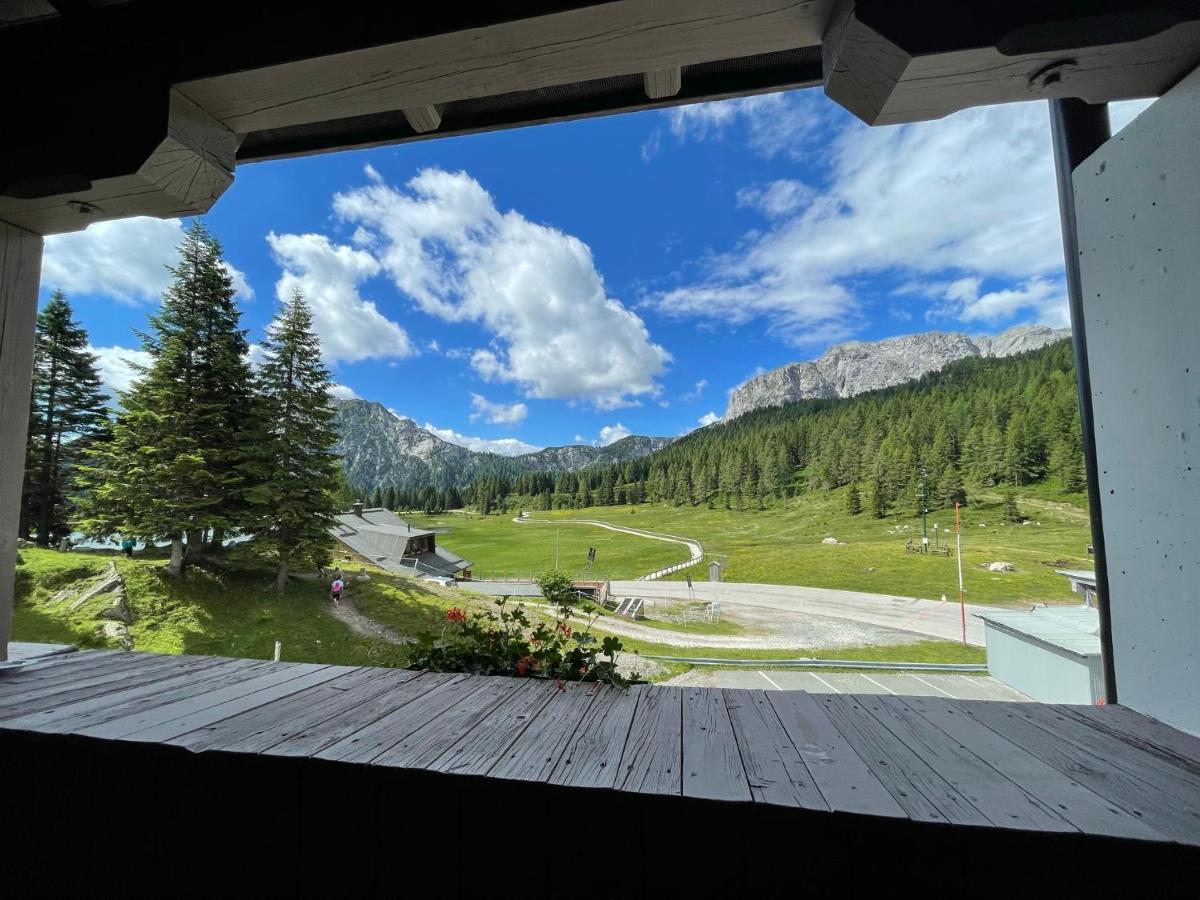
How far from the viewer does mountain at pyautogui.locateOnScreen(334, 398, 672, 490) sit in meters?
65.2

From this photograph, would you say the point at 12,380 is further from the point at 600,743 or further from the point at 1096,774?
the point at 1096,774

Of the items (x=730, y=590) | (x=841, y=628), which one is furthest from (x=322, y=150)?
(x=730, y=590)

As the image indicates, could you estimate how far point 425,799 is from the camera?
631 millimetres

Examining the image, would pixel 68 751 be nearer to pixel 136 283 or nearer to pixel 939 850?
pixel 939 850

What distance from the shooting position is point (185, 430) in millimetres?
7809

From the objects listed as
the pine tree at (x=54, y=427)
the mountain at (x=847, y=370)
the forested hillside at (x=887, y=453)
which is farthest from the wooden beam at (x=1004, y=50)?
the mountain at (x=847, y=370)

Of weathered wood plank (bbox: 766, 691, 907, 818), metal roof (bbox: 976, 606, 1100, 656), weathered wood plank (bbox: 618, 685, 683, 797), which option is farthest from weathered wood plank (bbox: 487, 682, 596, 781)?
metal roof (bbox: 976, 606, 1100, 656)

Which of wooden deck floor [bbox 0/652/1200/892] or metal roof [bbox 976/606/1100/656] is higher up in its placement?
wooden deck floor [bbox 0/652/1200/892]

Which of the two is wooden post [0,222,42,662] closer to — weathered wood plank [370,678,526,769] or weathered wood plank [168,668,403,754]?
weathered wood plank [168,668,403,754]

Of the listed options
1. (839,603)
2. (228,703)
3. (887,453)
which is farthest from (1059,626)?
(887,453)

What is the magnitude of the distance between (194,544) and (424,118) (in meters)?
10.1

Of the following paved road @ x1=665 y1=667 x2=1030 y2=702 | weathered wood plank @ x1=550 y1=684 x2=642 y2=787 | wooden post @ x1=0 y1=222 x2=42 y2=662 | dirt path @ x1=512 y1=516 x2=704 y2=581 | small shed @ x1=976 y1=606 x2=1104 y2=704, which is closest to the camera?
weathered wood plank @ x1=550 y1=684 x2=642 y2=787

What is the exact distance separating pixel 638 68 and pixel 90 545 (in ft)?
38.1

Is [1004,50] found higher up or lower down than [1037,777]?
higher up
